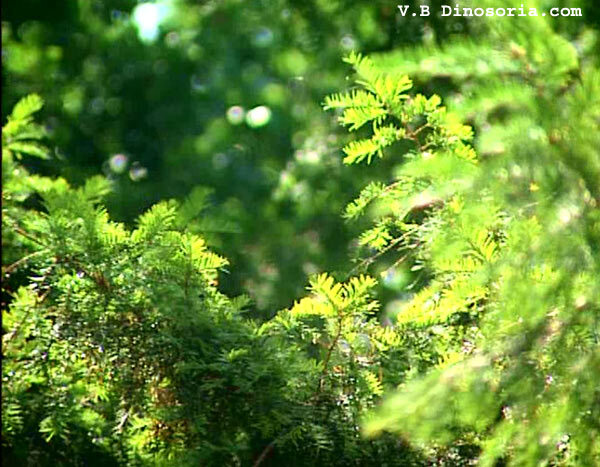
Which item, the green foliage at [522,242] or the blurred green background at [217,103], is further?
the blurred green background at [217,103]

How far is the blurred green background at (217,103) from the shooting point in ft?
10.3

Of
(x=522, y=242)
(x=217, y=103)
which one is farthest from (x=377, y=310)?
(x=217, y=103)

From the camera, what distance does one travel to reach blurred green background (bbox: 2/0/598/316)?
10.3ft

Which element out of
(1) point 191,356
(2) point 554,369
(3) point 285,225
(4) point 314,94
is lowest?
(2) point 554,369

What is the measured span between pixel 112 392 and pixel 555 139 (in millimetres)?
689

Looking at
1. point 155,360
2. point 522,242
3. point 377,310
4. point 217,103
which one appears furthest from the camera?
point 217,103

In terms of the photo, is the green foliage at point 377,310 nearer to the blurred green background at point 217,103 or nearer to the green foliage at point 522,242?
the green foliage at point 522,242

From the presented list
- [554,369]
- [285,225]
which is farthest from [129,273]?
[285,225]

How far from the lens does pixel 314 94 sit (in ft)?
11.3

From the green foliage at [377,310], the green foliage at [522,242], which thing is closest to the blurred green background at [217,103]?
the green foliage at [377,310]

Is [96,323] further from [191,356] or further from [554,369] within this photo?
[554,369]

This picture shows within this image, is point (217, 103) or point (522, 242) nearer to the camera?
point (522, 242)

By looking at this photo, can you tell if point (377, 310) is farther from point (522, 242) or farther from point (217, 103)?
point (217, 103)

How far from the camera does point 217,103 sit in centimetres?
387
